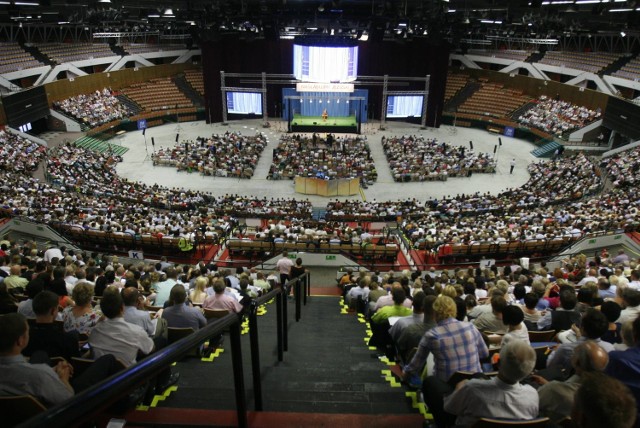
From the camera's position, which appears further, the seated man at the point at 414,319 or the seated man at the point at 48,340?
the seated man at the point at 414,319

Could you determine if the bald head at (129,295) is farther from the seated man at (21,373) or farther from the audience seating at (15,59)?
the audience seating at (15,59)

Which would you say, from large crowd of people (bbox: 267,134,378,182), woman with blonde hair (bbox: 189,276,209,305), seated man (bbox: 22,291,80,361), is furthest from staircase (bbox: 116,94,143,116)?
seated man (bbox: 22,291,80,361)

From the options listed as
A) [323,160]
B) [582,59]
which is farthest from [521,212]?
[582,59]

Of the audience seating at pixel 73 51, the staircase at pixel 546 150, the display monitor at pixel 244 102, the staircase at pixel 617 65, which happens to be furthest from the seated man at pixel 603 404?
the audience seating at pixel 73 51

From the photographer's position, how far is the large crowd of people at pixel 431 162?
29.9 meters

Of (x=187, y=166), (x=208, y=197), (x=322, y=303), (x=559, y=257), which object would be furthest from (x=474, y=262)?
(x=187, y=166)

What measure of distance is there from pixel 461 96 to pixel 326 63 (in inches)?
729

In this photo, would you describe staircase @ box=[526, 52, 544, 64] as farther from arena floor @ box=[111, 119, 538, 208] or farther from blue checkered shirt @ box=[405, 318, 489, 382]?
blue checkered shirt @ box=[405, 318, 489, 382]

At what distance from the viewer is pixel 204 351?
596 cm

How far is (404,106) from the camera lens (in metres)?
43.8

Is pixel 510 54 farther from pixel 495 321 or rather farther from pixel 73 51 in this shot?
pixel 495 321

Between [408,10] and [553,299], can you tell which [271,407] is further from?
[408,10]

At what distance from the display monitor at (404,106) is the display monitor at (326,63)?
7704mm

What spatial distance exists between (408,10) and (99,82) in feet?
97.4
